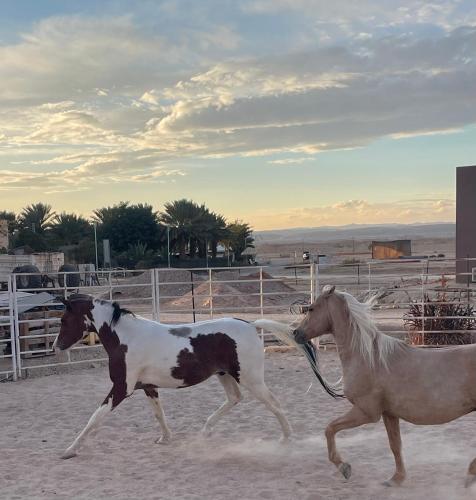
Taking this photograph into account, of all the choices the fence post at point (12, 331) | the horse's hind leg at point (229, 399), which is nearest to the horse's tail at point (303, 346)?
the horse's hind leg at point (229, 399)

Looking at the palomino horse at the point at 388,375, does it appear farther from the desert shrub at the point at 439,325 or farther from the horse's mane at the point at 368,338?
the desert shrub at the point at 439,325

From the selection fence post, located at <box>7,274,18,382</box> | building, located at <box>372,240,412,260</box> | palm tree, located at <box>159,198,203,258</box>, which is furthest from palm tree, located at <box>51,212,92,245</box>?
fence post, located at <box>7,274,18,382</box>

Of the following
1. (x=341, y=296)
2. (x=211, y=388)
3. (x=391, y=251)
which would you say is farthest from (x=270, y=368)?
(x=391, y=251)

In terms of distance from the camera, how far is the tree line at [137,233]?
46.5 m

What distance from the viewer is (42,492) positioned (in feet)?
14.5

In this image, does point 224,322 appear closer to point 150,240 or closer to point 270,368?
point 270,368

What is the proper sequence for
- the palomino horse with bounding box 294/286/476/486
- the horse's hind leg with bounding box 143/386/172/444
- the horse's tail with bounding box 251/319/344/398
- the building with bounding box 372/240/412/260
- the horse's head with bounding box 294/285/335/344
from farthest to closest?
the building with bounding box 372/240/412/260, the horse's hind leg with bounding box 143/386/172/444, the horse's tail with bounding box 251/319/344/398, the horse's head with bounding box 294/285/335/344, the palomino horse with bounding box 294/286/476/486

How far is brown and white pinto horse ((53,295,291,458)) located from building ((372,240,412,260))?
36.6m

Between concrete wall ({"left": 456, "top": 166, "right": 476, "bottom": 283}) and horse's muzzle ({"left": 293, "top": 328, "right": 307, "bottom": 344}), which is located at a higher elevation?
concrete wall ({"left": 456, "top": 166, "right": 476, "bottom": 283})

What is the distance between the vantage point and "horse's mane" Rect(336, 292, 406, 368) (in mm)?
4219

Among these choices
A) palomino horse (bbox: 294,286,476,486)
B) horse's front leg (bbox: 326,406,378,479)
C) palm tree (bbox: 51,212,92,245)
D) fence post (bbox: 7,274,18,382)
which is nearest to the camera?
palomino horse (bbox: 294,286,476,486)

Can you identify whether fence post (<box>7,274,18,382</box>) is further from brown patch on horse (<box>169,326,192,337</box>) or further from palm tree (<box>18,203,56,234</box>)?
palm tree (<box>18,203,56,234</box>)

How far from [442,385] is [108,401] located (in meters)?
2.84

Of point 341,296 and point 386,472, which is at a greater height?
point 341,296
